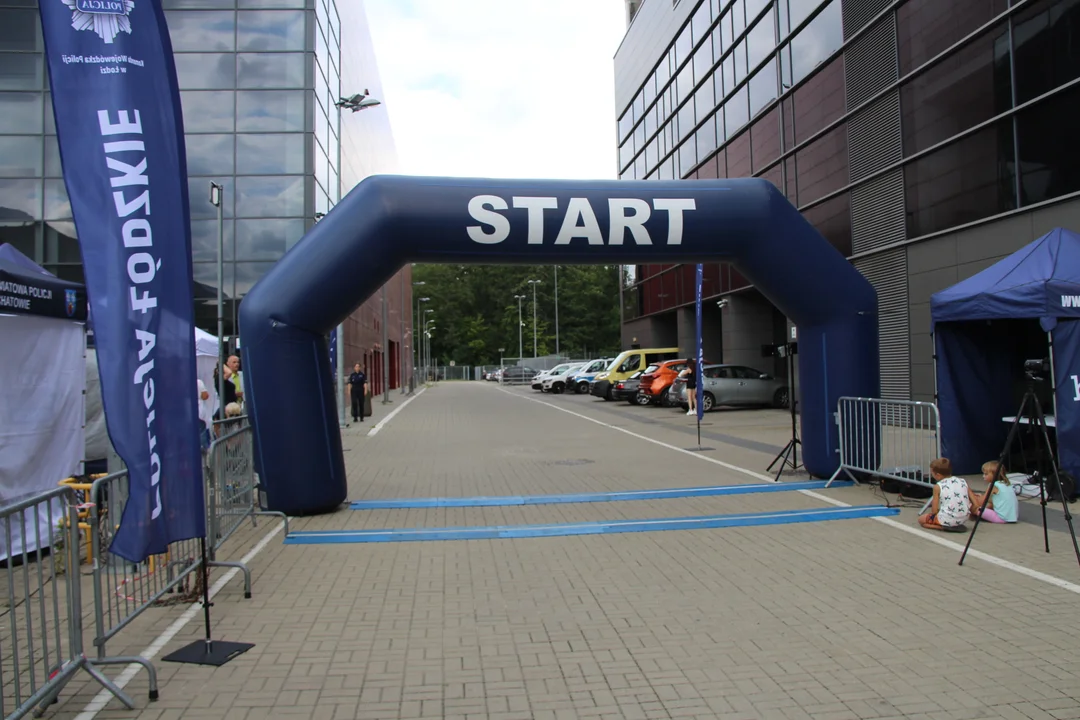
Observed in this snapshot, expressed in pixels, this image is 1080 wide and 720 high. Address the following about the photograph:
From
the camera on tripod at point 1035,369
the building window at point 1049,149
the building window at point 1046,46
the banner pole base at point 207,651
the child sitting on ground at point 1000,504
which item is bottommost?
the banner pole base at point 207,651

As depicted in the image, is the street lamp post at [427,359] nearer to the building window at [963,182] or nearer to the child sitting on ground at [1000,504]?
the building window at [963,182]

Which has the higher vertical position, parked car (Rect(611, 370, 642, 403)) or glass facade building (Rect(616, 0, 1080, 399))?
glass facade building (Rect(616, 0, 1080, 399))

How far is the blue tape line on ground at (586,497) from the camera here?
955 centimetres

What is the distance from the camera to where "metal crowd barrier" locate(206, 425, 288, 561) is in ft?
21.8

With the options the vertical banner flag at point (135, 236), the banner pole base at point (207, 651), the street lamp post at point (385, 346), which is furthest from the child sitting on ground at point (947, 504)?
the street lamp post at point (385, 346)

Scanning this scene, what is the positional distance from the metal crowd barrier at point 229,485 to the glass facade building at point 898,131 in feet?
42.8

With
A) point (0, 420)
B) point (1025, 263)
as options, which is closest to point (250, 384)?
point (0, 420)

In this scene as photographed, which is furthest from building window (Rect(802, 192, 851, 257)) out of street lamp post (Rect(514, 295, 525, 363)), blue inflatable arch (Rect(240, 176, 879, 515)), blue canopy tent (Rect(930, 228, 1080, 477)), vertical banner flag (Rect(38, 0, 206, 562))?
street lamp post (Rect(514, 295, 525, 363))

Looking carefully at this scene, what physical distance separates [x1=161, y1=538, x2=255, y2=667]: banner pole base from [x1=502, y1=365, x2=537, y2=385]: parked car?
208 feet

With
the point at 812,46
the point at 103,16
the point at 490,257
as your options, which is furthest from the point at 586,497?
the point at 812,46

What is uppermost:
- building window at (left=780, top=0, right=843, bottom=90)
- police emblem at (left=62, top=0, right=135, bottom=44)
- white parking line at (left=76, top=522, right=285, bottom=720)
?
building window at (left=780, top=0, right=843, bottom=90)

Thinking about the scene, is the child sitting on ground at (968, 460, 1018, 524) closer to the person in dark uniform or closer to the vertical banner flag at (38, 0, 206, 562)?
the vertical banner flag at (38, 0, 206, 562)

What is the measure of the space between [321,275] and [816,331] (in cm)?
632

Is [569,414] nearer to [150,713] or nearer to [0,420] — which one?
[0,420]
